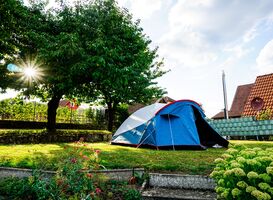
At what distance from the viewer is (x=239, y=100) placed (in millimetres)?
29891

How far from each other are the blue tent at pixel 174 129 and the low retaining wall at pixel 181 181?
4.99 meters

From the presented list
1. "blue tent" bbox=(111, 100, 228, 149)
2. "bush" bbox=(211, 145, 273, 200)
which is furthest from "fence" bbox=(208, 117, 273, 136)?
"bush" bbox=(211, 145, 273, 200)

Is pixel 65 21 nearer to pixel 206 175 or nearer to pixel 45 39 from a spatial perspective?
pixel 45 39

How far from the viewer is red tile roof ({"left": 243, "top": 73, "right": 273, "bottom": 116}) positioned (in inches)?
860

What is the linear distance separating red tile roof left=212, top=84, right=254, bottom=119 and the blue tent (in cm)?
1850

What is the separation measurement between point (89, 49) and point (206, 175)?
947 centimetres

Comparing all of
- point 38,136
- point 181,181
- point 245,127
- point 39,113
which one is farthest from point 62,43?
point 245,127

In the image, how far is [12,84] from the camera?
14.2 m

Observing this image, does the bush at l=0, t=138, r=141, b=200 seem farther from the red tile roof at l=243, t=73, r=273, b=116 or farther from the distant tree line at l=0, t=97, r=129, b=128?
the red tile roof at l=243, t=73, r=273, b=116

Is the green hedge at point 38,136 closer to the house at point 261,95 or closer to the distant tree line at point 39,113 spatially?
the distant tree line at point 39,113

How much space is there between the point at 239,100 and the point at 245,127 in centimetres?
1314

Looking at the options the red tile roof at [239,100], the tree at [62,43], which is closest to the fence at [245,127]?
the tree at [62,43]

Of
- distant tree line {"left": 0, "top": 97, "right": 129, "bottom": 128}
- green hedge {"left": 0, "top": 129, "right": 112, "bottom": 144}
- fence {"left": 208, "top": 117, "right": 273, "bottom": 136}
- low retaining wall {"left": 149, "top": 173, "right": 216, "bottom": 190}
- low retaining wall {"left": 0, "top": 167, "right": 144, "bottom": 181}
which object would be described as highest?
distant tree line {"left": 0, "top": 97, "right": 129, "bottom": 128}

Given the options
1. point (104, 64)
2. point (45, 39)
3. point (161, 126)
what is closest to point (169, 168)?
point (161, 126)
